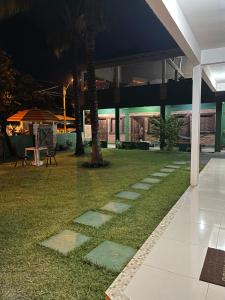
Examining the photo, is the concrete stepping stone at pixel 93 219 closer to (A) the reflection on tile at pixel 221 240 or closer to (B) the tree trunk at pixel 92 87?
(A) the reflection on tile at pixel 221 240

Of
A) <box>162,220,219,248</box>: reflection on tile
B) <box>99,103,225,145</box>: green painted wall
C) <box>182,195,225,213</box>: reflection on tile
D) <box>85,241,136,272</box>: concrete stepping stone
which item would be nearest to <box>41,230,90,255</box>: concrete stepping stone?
<box>85,241,136,272</box>: concrete stepping stone

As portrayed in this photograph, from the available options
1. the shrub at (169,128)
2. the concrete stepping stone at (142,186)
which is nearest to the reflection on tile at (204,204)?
the concrete stepping stone at (142,186)

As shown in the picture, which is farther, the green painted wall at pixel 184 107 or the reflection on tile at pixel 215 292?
the green painted wall at pixel 184 107

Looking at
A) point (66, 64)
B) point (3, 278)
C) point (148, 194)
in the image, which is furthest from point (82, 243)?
point (66, 64)

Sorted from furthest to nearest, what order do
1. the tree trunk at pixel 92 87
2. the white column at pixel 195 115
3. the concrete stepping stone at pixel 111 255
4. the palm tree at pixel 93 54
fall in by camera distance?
the tree trunk at pixel 92 87
the palm tree at pixel 93 54
the white column at pixel 195 115
the concrete stepping stone at pixel 111 255

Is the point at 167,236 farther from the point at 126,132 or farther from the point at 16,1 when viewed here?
the point at 126,132

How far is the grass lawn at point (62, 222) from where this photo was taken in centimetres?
228

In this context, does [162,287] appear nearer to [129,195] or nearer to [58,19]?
[129,195]

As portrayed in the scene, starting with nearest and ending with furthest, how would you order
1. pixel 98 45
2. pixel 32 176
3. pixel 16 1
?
pixel 32 176
pixel 16 1
pixel 98 45

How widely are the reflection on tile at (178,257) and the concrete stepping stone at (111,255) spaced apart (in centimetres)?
26

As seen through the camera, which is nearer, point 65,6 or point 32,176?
point 32,176

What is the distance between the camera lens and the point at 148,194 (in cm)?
516

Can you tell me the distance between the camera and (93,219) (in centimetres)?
386

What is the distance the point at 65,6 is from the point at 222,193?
9165 mm
